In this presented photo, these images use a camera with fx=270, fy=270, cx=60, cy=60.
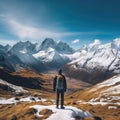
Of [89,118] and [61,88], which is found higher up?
[61,88]

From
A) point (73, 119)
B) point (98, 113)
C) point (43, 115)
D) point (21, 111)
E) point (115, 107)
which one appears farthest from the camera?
point (115, 107)

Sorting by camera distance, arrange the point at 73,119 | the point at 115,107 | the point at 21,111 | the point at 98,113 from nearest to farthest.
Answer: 1. the point at 73,119
2. the point at 21,111
3. the point at 98,113
4. the point at 115,107

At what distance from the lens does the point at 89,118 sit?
4525cm

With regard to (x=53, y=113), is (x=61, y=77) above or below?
above

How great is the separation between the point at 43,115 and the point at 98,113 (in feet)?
42.0

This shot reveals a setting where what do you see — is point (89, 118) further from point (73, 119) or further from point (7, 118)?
point (7, 118)

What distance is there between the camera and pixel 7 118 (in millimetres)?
47000

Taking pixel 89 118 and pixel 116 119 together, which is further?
pixel 116 119

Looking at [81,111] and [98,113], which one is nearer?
[81,111]

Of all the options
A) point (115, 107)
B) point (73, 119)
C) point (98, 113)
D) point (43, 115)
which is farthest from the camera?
point (115, 107)

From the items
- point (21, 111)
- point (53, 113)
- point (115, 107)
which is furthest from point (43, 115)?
point (115, 107)

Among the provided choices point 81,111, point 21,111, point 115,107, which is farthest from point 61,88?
point 115,107

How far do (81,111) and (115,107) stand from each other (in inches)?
616

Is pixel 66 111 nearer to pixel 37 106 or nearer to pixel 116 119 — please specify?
pixel 37 106
